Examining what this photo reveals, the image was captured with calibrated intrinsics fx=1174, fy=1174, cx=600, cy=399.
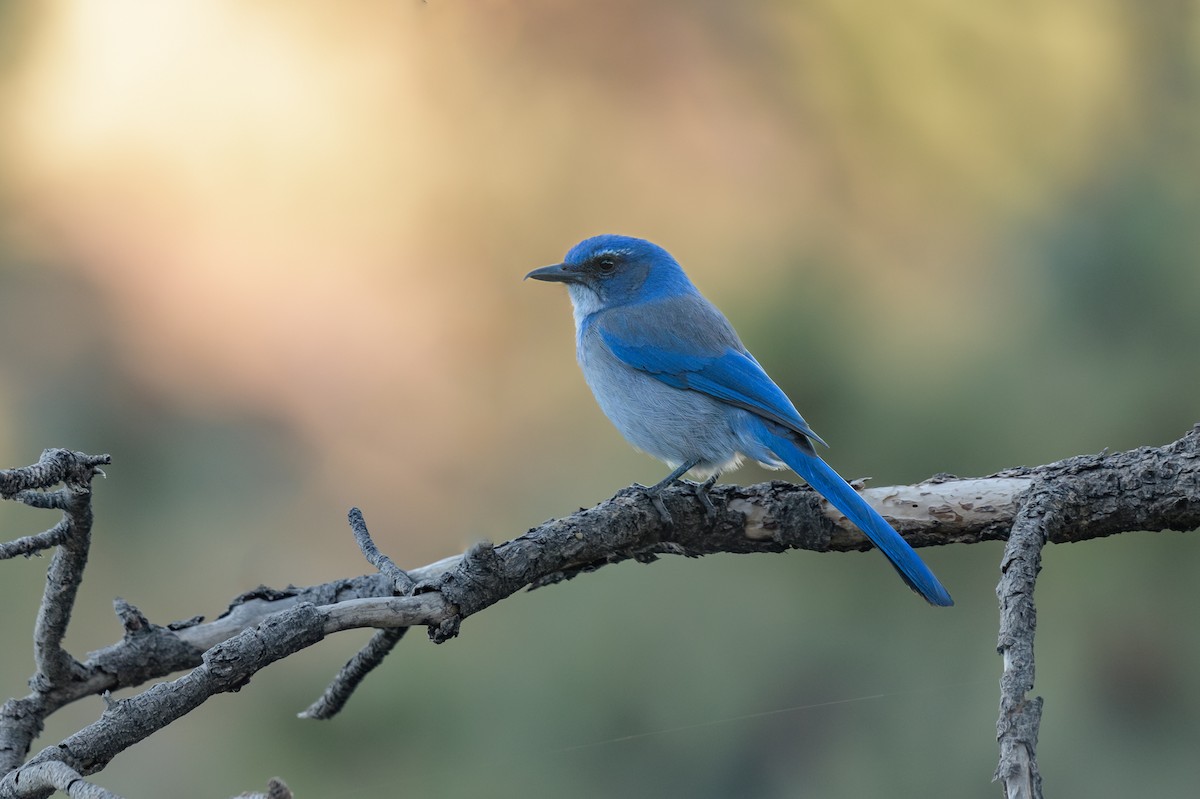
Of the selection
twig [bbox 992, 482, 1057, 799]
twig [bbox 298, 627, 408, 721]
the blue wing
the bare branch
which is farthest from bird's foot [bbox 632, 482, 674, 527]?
the bare branch

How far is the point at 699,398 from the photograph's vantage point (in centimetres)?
281

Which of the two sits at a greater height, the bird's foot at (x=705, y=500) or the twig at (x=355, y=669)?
the bird's foot at (x=705, y=500)

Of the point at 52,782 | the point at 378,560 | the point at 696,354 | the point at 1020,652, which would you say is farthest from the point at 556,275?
the point at 52,782

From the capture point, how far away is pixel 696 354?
2895 millimetres

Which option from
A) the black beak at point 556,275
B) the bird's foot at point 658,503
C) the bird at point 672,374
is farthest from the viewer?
the black beak at point 556,275

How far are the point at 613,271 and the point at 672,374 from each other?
0.55 m

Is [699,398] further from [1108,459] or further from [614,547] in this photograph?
[1108,459]

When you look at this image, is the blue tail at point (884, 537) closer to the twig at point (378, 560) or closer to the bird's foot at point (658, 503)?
the bird's foot at point (658, 503)

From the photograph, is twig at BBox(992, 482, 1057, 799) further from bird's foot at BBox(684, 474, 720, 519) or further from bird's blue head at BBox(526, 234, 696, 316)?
bird's blue head at BBox(526, 234, 696, 316)

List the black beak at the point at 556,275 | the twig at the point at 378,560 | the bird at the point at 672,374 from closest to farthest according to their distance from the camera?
the twig at the point at 378,560 < the bird at the point at 672,374 < the black beak at the point at 556,275

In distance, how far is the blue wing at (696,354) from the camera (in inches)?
106

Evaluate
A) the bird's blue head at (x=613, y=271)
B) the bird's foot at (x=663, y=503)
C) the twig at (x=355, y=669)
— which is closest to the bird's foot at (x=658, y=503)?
the bird's foot at (x=663, y=503)

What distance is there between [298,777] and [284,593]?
1286mm

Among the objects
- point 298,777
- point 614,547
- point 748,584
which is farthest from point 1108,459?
point 298,777
